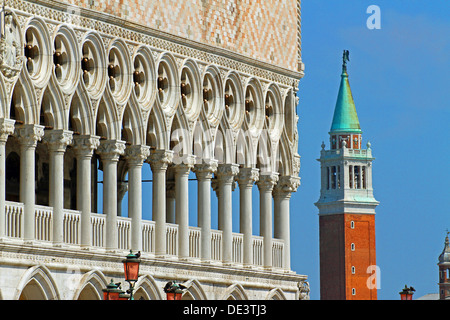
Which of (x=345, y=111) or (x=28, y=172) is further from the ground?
(x=345, y=111)

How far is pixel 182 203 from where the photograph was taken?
40969 mm

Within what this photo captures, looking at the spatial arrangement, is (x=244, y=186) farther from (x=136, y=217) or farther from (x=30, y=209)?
(x=30, y=209)

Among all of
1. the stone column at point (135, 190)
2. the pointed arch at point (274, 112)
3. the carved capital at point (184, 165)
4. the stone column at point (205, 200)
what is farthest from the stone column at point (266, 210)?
the stone column at point (135, 190)

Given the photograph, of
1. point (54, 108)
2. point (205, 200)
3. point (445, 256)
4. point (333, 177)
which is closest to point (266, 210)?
point (205, 200)

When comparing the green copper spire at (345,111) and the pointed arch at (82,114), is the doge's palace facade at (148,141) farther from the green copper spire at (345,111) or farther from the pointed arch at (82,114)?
the green copper spire at (345,111)

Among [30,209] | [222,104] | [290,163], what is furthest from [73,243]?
[290,163]

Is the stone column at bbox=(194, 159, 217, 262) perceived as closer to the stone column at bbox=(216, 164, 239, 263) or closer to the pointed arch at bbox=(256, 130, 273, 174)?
the stone column at bbox=(216, 164, 239, 263)

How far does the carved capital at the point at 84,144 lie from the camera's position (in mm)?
37281

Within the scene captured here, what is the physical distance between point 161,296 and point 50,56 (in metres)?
6.83

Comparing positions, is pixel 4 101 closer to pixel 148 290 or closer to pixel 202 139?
pixel 148 290

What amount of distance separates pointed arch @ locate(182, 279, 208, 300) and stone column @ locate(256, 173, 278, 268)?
3665 millimetres

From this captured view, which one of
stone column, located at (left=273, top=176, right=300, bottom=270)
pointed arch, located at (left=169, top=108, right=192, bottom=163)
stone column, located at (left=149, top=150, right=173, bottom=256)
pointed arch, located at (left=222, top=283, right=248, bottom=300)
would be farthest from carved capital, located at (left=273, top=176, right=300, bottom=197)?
stone column, located at (left=149, top=150, right=173, bottom=256)

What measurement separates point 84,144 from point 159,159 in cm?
324
